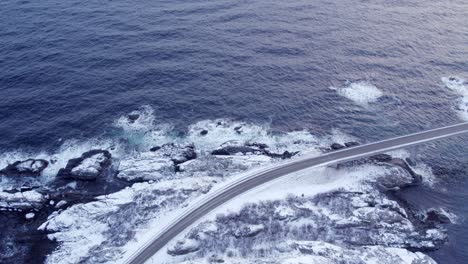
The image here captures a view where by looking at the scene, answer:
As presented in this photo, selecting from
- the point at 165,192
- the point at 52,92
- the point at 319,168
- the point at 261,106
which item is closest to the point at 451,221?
the point at 319,168

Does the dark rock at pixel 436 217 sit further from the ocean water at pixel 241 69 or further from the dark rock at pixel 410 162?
the dark rock at pixel 410 162

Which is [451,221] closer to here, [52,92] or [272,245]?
[272,245]

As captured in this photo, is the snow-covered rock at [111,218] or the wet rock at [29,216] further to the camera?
the wet rock at [29,216]

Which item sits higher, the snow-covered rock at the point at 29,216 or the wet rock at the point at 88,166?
the wet rock at the point at 88,166

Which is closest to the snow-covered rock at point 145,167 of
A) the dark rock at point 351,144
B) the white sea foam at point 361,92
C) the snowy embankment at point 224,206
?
the snowy embankment at point 224,206

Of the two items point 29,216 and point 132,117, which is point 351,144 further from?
point 29,216

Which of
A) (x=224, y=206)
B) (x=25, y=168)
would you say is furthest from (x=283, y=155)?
(x=25, y=168)

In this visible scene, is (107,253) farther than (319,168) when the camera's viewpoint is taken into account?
No
